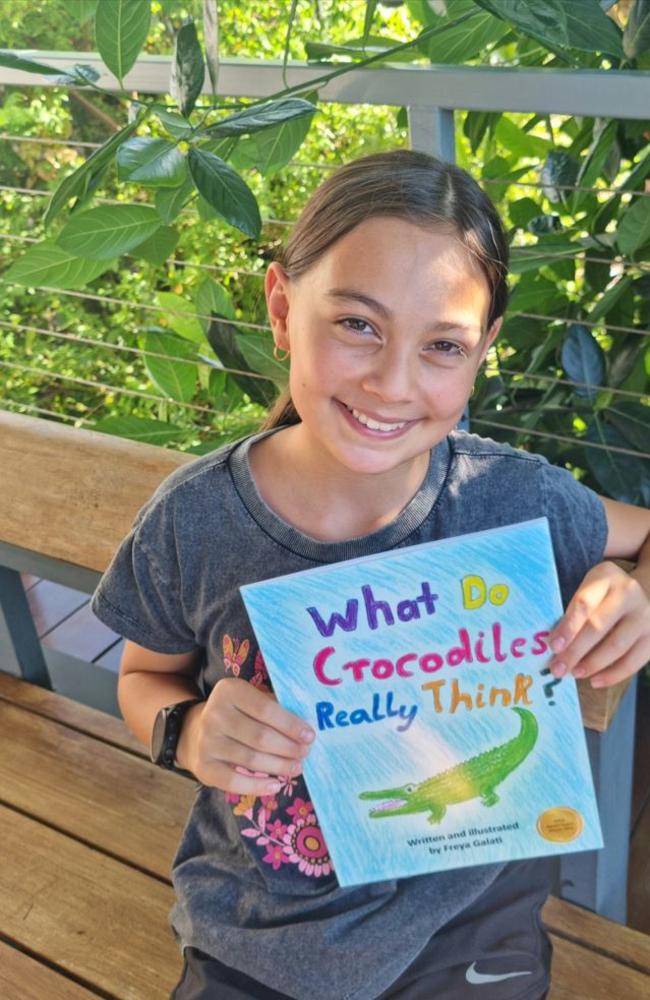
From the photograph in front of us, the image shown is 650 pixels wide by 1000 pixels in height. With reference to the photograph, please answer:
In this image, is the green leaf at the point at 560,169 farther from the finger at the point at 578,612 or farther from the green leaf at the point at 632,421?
the finger at the point at 578,612

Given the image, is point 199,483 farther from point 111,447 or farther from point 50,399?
point 50,399

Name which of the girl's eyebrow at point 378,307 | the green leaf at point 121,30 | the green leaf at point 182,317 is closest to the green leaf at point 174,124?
the green leaf at point 121,30

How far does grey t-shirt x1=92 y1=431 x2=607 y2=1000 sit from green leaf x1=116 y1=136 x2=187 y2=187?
0.30 meters

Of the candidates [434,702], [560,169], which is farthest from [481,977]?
[560,169]

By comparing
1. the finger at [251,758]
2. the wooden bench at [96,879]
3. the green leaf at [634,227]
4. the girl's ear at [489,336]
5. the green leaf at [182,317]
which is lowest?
the wooden bench at [96,879]

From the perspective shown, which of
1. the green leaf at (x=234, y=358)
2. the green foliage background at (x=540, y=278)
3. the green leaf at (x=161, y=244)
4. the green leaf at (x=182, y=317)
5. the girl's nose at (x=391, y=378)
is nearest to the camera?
the girl's nose at (x=391, y=378)

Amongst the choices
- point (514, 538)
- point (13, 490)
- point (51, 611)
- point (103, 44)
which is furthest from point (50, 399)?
point (514, 538)

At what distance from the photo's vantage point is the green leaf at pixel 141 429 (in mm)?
1754

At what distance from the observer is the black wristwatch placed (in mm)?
1165

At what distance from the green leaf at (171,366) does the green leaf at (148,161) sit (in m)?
0.78

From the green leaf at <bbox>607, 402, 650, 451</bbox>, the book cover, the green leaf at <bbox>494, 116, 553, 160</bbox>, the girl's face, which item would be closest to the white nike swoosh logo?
the book cover

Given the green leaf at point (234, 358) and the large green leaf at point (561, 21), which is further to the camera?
the green leaf at point (234, 358)

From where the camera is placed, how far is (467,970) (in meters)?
1.12

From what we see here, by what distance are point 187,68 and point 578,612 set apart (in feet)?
2.22
